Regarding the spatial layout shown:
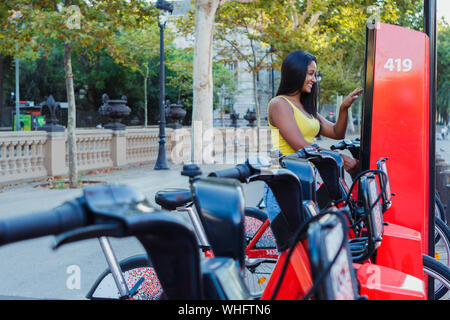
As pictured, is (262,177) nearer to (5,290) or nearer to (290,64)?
(290,64)

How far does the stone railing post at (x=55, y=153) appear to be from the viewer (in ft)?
50.0

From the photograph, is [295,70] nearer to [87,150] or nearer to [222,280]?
[222,280]

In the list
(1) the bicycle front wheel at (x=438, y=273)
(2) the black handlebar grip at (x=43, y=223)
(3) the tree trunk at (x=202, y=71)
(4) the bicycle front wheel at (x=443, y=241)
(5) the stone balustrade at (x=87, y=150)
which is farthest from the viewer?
(3) the tree trunk at (x=202, y=71)

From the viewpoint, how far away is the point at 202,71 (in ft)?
63.3

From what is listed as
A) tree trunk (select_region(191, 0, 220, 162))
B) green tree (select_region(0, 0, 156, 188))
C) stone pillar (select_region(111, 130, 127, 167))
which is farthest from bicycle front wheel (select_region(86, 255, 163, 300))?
tree trunk (select_region(191, 0, 220, 162))

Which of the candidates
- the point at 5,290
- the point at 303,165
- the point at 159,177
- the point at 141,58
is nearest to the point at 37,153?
the point at 159,177

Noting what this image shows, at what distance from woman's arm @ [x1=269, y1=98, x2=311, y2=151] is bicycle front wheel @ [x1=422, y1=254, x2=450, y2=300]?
1.03 m

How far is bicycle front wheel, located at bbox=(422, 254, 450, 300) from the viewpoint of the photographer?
3139 mm

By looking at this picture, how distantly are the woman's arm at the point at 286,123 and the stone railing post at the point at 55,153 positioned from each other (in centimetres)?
1230

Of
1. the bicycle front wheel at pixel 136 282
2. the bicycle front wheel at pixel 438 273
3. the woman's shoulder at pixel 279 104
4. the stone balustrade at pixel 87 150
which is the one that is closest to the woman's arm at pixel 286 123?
the woman's shoulder at pixel 279 104

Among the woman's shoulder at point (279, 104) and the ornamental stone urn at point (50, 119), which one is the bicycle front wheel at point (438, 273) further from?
the ornamental stone urn at point (50, 119)

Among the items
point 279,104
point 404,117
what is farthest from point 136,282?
point 404,117

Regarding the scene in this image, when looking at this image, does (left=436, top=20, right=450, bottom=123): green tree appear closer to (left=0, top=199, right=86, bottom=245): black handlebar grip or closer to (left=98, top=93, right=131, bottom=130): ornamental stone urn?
(left=98, top=93, right=131, bottom=130): ornamental stone urn
